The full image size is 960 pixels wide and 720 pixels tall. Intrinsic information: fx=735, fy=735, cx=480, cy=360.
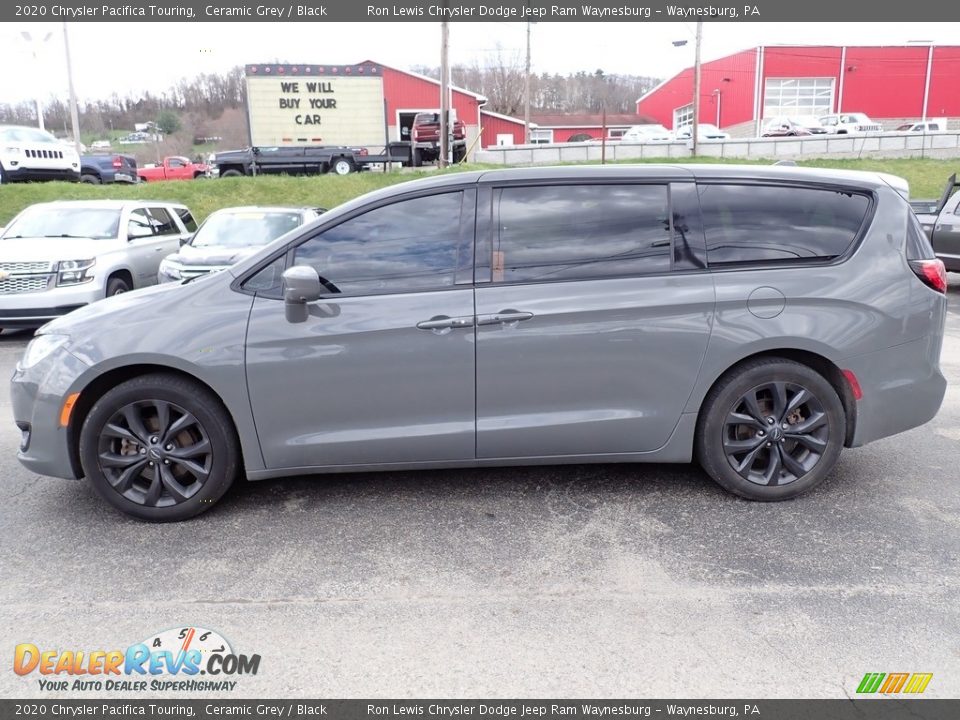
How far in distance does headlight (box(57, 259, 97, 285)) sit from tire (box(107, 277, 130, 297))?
363 millimetres

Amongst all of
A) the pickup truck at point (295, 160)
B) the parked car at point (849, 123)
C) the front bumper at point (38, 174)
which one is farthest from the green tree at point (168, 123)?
the parked car at point (849, 123)

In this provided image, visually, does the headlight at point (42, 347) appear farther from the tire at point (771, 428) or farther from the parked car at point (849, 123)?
the parked car at point (849, 123)

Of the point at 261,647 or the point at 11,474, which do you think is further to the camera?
the point at 11,474

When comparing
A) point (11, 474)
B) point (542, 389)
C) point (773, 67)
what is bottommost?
point (11, 474)

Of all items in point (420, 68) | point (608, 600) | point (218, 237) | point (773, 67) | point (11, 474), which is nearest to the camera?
point (608, 600)

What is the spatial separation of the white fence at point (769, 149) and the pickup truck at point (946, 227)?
17.2 meters

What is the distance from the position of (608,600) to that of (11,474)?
12.6ft

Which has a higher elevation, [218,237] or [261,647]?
[218,237]

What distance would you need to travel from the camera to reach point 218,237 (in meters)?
10.6

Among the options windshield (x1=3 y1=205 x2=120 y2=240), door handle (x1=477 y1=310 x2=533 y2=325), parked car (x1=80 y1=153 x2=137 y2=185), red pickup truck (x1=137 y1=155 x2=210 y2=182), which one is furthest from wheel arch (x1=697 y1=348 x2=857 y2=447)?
red pickup truck (x1=137 y1=155 x2=210 y2=182)

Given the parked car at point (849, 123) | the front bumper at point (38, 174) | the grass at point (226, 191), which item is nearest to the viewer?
the grass at point (226, 191)

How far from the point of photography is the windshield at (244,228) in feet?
34.4
